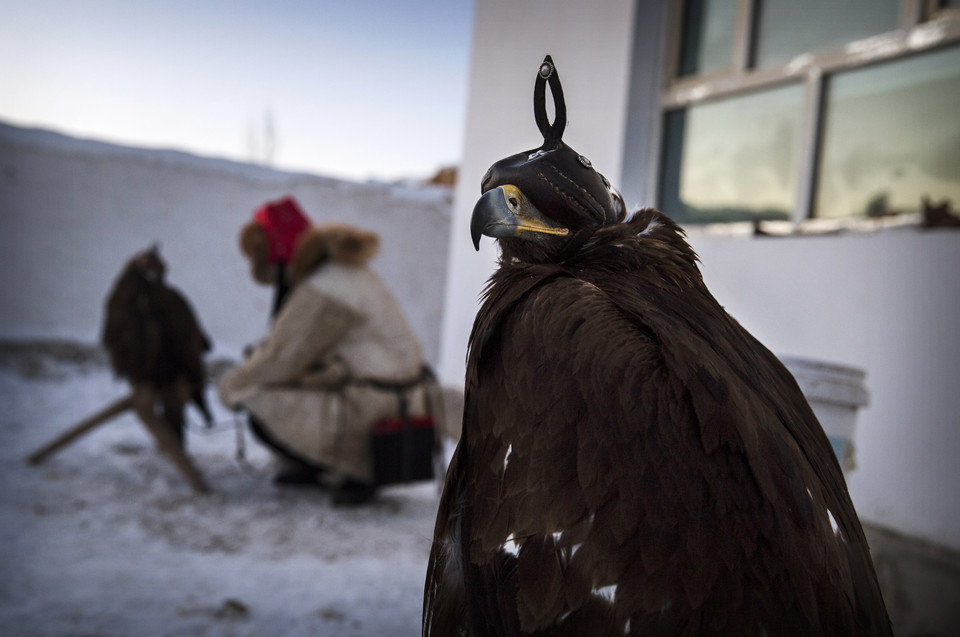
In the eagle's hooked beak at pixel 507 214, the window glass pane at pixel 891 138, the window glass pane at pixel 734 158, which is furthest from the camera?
the window glass pane at pixel 734 158

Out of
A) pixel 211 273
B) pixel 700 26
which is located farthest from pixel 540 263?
pixel 211 273

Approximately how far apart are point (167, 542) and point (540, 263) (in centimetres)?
257

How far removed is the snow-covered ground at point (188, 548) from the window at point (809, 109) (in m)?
2.23

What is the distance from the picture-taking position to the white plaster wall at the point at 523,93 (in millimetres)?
3576

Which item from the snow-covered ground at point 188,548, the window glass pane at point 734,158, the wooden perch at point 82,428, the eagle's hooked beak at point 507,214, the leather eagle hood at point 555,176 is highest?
the window glass pane at point 734,158

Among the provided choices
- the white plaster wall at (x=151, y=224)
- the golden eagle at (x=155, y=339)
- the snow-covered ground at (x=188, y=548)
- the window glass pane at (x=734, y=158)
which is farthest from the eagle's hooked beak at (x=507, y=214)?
the white plaster wall at (x=151, y=224)

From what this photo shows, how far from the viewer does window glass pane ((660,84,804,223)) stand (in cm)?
310

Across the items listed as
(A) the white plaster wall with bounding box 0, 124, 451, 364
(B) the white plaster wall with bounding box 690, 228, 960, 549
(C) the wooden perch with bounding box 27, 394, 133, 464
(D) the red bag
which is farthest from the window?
(A) the white plaster wall with bounding box 0, 124, 451, 364

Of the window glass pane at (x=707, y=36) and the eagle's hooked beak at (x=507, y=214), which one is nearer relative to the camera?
the eagle's hooked beak at (x=507, y=214)

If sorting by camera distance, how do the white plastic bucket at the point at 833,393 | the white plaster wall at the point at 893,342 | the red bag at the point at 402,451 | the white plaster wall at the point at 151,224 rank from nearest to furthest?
the white plastic bucket at the point at 833,393 → the white plaster wall at the point at 893,342 → the red bag at the point at 402,451 → the white plaster wall at the point at 151,224

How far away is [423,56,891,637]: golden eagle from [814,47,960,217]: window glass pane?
2.02 meters

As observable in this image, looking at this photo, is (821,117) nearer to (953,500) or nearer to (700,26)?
(700,26)

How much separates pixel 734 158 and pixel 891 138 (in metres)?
0.74

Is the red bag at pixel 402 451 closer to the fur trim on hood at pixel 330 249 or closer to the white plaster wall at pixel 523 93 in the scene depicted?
the fur trim on hood at pixel 330 249
